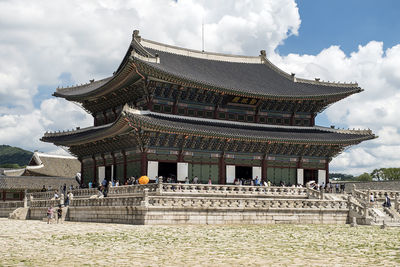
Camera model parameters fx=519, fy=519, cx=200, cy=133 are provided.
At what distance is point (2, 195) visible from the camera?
64500 mm

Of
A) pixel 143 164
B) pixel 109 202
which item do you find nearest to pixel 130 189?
pixel 109 202

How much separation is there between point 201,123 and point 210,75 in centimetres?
693

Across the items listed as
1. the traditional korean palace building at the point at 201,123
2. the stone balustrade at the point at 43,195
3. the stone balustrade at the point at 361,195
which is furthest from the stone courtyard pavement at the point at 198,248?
the stone balustrade at the point at 43,195

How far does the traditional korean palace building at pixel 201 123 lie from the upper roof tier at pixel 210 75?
0.42 ft

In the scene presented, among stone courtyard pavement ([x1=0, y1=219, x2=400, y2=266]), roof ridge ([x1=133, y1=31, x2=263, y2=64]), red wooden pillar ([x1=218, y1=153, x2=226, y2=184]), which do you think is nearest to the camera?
stone courtyard pavement ([x1=0, y1=219, x2=400, y2=266])

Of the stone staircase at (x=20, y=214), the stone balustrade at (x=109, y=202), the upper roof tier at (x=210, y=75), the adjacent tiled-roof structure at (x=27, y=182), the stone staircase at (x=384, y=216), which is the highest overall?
the upper roof tier at (x=210, y=75)

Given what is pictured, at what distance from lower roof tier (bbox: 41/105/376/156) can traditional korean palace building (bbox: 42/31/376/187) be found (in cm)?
10

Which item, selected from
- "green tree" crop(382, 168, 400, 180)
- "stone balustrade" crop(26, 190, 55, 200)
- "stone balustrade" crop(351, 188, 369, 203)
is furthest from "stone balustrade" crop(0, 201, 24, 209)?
"green tree" crop(382, 168, 400, 180)

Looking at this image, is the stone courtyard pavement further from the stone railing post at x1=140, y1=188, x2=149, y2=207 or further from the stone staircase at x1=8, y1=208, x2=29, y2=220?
the stone staircase at x1=8, y1=208, x2=29, y2=220

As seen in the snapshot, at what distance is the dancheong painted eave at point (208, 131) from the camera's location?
145ft

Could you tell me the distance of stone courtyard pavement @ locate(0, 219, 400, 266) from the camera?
18.0 meters

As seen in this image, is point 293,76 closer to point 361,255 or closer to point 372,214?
point 372,214

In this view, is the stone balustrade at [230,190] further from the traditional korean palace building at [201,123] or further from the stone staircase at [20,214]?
the stone staircase at [20,214]

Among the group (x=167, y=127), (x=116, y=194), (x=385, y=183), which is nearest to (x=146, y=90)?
(x=167, y=127)
